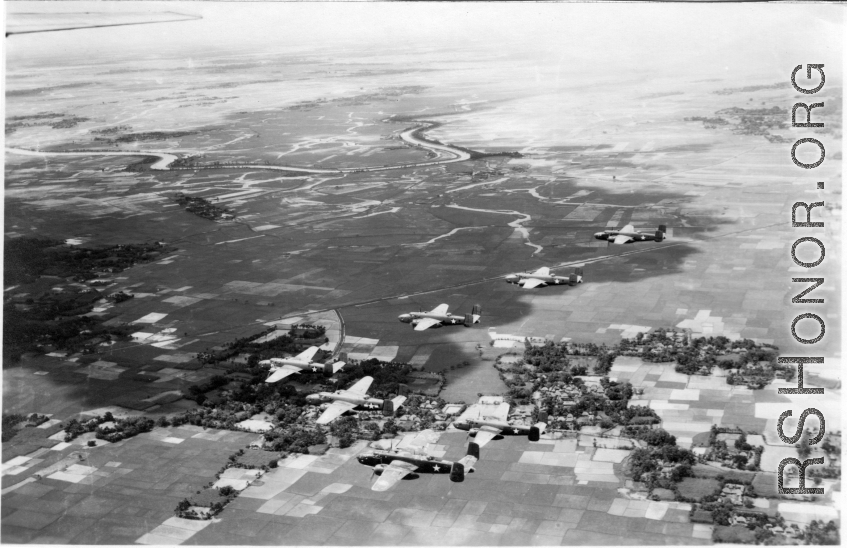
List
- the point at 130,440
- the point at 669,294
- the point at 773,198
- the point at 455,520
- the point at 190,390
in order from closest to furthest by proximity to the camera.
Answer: the point at 455,520 < the point at 130,440 < the point at 190,390 < the point at 669,294 < the point at 773,198

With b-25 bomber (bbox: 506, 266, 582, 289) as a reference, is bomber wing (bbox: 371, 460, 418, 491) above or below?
below

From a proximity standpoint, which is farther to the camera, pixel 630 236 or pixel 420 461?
pixel 630 236

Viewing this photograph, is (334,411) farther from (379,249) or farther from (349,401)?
(379,249)

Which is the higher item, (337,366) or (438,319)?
(438,319)

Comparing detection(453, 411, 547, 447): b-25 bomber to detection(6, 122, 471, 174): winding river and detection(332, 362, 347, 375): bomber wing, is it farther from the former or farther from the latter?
detection(6, 122, 471, 174): winding river

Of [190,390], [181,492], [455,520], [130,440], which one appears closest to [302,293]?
[190,390]

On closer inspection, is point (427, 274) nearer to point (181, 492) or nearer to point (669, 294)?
point (669, 294)

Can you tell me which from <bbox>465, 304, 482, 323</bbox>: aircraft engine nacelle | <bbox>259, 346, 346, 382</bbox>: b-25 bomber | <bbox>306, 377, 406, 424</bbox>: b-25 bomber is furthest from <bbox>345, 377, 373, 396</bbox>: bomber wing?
<bbox>465, 304, 482, 323</bbox>: aircraft engine nacelle

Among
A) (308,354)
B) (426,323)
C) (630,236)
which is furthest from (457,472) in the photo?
(630,236)
